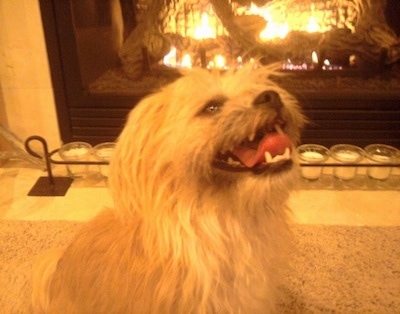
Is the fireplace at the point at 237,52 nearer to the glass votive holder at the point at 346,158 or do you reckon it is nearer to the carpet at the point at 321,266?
the glass votive holder at the point at 346,158

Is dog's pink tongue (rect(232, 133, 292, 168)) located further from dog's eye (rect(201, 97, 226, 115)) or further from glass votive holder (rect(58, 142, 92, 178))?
glass votive holder (rect(58, 142, 92, 178))

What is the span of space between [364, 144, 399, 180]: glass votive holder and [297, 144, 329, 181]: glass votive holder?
0.18 m

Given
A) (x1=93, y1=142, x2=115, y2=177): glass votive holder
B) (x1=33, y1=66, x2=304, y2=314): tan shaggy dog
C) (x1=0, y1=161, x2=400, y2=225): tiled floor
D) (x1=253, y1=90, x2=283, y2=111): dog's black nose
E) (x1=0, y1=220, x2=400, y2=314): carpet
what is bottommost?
(x1=0, y1=220, x2=400, y2=314): carpet

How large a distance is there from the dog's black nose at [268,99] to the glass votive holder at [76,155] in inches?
47.4

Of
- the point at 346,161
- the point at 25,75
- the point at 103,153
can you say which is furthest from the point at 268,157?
the point at 25,75

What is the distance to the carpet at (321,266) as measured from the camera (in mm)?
1230

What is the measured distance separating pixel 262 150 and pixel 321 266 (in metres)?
0.74

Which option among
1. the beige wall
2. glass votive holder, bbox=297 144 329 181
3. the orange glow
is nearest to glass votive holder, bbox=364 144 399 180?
glass votive holder, bbox=297 144 329 181

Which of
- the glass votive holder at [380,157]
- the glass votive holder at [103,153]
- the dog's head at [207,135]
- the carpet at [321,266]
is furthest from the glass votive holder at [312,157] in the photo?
the dog's head at [207,135]

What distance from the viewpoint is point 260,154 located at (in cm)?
76

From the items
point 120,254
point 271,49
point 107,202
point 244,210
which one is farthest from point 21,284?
point 271,49

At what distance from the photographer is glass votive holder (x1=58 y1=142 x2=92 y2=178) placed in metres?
1.80

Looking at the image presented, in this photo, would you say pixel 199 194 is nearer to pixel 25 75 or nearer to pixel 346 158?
pixel 346 158

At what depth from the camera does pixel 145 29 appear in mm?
1806
